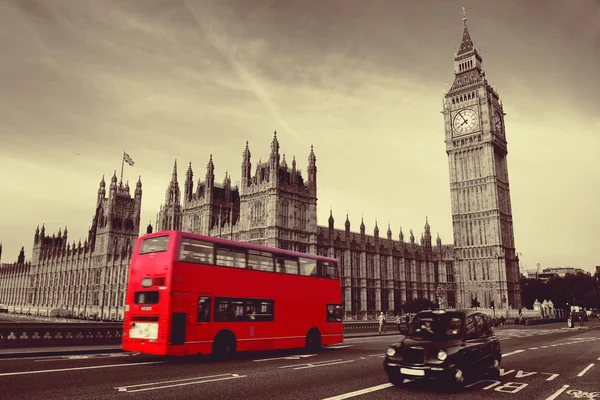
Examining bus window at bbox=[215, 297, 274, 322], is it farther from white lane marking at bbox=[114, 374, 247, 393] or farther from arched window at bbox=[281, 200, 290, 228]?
arched window at bbox=[281, 200, 290, 228]

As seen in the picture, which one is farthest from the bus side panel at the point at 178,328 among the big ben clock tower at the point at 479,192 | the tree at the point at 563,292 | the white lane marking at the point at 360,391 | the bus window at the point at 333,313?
the tree at the point at 563,292

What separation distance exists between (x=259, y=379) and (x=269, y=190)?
48111 mm

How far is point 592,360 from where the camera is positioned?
1584cm

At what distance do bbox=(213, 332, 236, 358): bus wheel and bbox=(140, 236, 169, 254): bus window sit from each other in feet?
12.5

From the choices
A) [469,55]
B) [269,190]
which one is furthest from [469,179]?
[269,190]

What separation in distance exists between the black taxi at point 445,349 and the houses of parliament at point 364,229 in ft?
135

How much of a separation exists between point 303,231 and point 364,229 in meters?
17.4

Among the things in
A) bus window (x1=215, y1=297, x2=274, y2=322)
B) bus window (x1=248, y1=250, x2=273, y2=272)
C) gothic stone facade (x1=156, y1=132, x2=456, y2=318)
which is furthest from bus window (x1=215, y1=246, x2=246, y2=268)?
gothic stone facade (x1=156, y1=132, x2=456, y2=318)

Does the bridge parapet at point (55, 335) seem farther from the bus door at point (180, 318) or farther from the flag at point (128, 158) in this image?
the flag at point (128, 158)

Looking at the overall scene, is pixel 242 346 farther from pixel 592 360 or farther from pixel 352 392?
pixel 592 360

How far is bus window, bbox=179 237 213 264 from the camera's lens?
1501cm

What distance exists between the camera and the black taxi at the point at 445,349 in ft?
31.4

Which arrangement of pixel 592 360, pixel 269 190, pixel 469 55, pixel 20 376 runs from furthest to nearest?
1. pixel 469 55
2. pixel 269 190
3. pixel 592 360
4. pixel 20 376

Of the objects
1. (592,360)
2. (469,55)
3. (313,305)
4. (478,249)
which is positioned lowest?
(592,360)
